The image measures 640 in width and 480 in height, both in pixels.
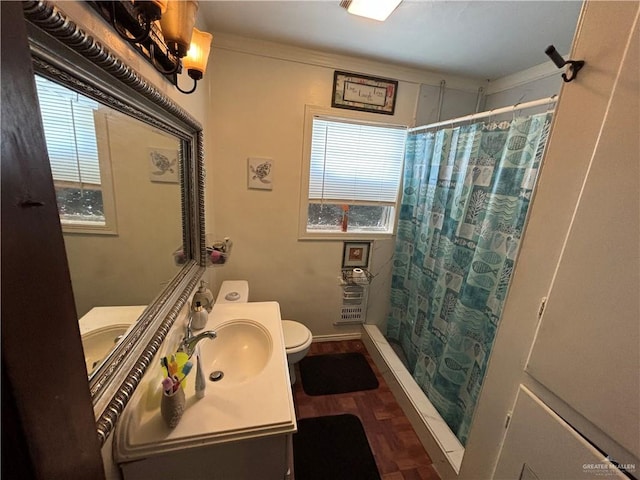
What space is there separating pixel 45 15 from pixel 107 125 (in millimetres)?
299

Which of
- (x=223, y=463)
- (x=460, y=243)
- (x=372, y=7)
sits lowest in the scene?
(x=223, y=463)

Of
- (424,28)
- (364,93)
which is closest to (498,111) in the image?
(424,28)

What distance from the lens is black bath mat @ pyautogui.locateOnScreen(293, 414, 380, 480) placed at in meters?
1.35

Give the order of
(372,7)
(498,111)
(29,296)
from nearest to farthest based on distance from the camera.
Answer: (29,296)
(372,7)
(498,111)

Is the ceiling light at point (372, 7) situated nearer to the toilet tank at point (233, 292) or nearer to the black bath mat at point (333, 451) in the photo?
the toilet tank at point (233, 292)

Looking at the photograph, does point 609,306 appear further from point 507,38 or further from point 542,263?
point 507,38

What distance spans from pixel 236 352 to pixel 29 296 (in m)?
1.09

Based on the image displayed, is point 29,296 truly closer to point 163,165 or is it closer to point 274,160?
point 163,165

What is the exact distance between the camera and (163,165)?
0.97m

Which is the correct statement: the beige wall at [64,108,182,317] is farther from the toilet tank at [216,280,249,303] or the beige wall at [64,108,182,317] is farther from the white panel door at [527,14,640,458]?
the white panel door at [527,14,640,458]

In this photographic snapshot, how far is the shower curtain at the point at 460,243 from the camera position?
51.2 inches

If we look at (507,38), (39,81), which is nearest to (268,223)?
(39,81)

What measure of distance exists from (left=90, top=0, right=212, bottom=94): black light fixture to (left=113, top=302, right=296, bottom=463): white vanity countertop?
0.97m

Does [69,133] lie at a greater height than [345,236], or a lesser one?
greater
